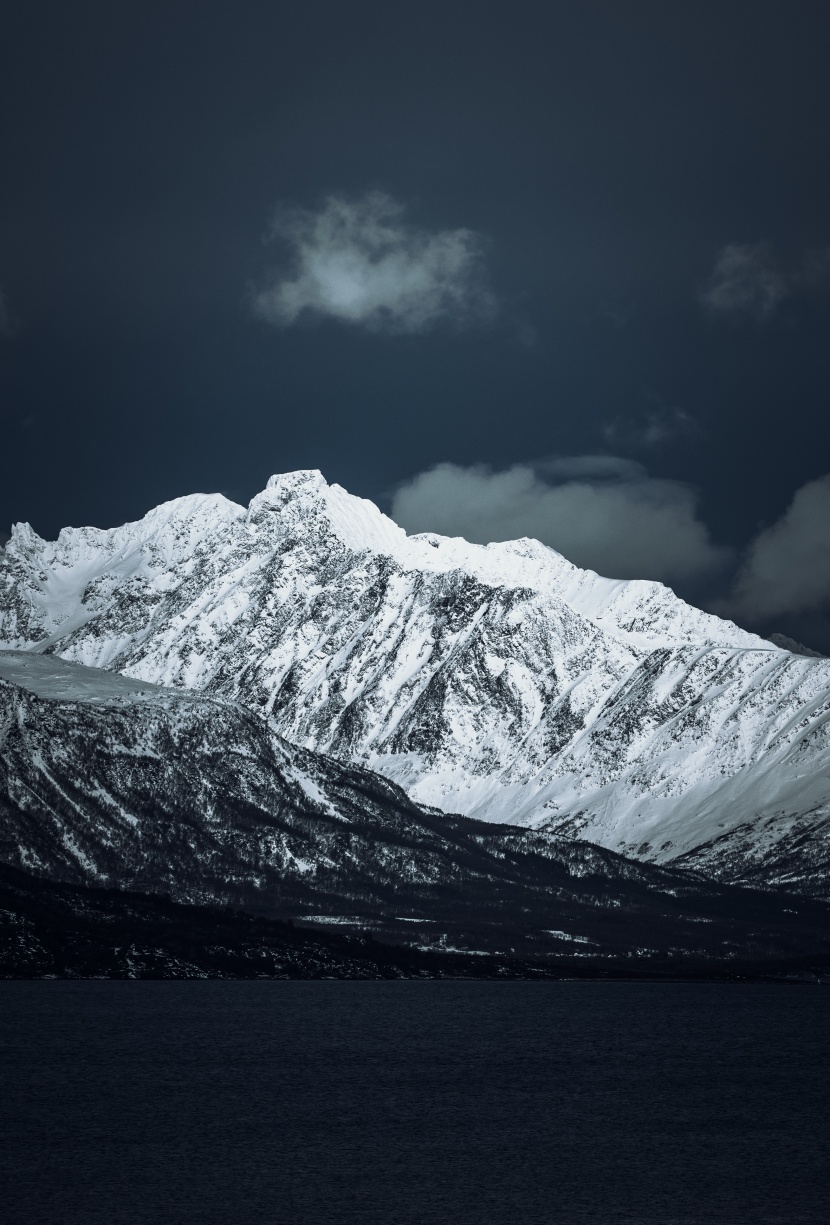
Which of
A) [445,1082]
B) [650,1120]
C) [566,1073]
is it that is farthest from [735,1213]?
[566,1073]

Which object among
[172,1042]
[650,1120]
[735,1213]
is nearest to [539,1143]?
[650,1120]

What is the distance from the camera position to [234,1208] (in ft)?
337

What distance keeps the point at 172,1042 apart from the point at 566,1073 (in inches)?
2072

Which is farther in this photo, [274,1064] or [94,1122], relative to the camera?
[274,1064]

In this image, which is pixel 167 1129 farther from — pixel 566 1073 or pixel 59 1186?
pixel 566 1073

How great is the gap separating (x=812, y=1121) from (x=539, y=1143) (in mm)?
33000

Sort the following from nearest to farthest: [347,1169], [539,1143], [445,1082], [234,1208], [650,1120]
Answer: [234,1208]
[347,1169]
[539,1143]
[650,1120]
[445,1082]

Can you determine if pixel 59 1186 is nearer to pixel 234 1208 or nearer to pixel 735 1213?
pixel 234 1208

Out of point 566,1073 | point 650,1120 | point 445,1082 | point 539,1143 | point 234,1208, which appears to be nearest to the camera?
point 234,1208

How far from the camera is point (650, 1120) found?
146000 mm

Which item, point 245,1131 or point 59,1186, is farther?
point 245,1131

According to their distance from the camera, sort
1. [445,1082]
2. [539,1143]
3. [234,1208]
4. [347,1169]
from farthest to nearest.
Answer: [445,1082] < [539,1143] < [347,1169] < [234,1208]

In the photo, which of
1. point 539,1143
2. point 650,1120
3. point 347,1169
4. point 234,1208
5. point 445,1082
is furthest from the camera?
point 445,1082

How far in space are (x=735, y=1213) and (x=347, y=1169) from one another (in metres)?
30.0
